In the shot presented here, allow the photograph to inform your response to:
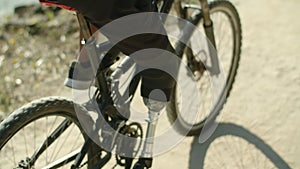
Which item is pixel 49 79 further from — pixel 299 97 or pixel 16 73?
pixel 299 97

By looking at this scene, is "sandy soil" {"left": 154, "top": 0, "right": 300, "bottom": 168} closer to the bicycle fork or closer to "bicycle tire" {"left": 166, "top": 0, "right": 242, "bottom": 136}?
"bicycle tire" {"left": 166, "top": 0, "right": 242, "bottom": 136}

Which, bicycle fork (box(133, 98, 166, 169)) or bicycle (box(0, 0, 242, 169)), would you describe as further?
bicycle fork (box(133, 98, 166, 169))

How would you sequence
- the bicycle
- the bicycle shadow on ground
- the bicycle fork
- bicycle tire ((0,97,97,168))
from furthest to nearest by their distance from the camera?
the bicycle shadow on ground < the bicycle fork < the bicycle < bicycle tire ((0,97,97,168))

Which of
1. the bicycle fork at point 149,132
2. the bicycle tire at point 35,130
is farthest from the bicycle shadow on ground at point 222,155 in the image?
the bicycle tire at point 35,130

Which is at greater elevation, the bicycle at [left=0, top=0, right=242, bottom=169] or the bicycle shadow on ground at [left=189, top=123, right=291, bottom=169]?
the bicycle at [left=0, top=0, right=242, bottom=169]

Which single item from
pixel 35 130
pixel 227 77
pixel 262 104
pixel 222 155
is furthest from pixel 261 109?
pixel 35 130

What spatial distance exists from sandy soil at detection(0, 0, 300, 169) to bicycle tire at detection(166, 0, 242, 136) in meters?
0.09

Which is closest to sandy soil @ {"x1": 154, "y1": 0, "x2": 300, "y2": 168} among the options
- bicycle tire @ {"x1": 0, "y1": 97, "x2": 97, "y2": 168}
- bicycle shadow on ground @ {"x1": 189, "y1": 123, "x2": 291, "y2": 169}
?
bicycle shadow on ground @ {"x1": 189, "y1": 123, "x2": 291, "y2": 169}

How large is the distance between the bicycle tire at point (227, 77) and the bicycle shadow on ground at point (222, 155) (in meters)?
0.10

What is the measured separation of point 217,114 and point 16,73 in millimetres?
1714

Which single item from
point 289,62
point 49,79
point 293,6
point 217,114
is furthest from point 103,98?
point 293,6

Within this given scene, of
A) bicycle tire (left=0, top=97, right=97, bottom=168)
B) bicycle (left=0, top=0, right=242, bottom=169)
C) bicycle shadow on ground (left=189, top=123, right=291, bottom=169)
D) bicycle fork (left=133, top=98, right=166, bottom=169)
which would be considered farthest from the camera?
bicycle shadow on ground (left=189, top=123, right=291, bottom=169)

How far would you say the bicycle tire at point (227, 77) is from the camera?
3213 mm

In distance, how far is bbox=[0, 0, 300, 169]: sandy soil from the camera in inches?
126
